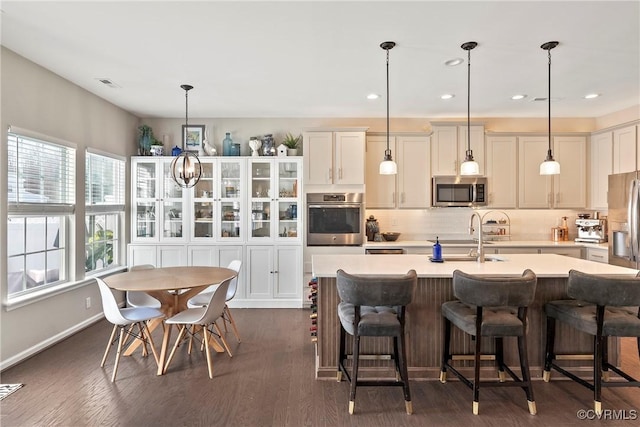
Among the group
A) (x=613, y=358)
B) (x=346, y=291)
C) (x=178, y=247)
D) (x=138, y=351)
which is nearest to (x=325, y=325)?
(x=346, y=291)

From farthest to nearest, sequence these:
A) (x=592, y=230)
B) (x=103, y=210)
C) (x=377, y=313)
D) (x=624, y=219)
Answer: (x=592, y=230) → (x=103, y=210) → (x=624, y=219) → (x=377, y=313)

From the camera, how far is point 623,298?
7.55 feet

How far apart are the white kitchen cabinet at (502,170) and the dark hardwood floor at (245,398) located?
7.91 feet

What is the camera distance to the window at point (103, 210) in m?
4.30

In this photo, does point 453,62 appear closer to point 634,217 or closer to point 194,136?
point 634,217

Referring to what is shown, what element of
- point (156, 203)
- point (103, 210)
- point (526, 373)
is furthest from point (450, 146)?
point (103, 210)

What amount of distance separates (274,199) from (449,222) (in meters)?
2.61

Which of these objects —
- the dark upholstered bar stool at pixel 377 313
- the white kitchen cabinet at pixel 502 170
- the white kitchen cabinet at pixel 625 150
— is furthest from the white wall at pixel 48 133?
the white kitchen cabinet at pixel 625 150

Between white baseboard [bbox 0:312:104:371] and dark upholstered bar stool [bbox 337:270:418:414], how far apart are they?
2830 millimetres

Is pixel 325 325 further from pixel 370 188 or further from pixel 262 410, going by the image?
pixel 370 188

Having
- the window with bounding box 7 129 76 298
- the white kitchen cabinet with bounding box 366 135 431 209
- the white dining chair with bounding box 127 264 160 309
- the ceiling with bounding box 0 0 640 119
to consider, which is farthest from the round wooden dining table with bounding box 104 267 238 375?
the white kitchen cabinet with bounding box 366 135 431 209

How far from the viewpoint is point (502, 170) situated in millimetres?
5246

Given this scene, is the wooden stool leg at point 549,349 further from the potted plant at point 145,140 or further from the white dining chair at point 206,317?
the potted plant at point 145,140

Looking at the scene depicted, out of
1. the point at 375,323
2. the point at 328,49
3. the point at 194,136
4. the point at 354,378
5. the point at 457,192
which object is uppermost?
the point at 328,49
